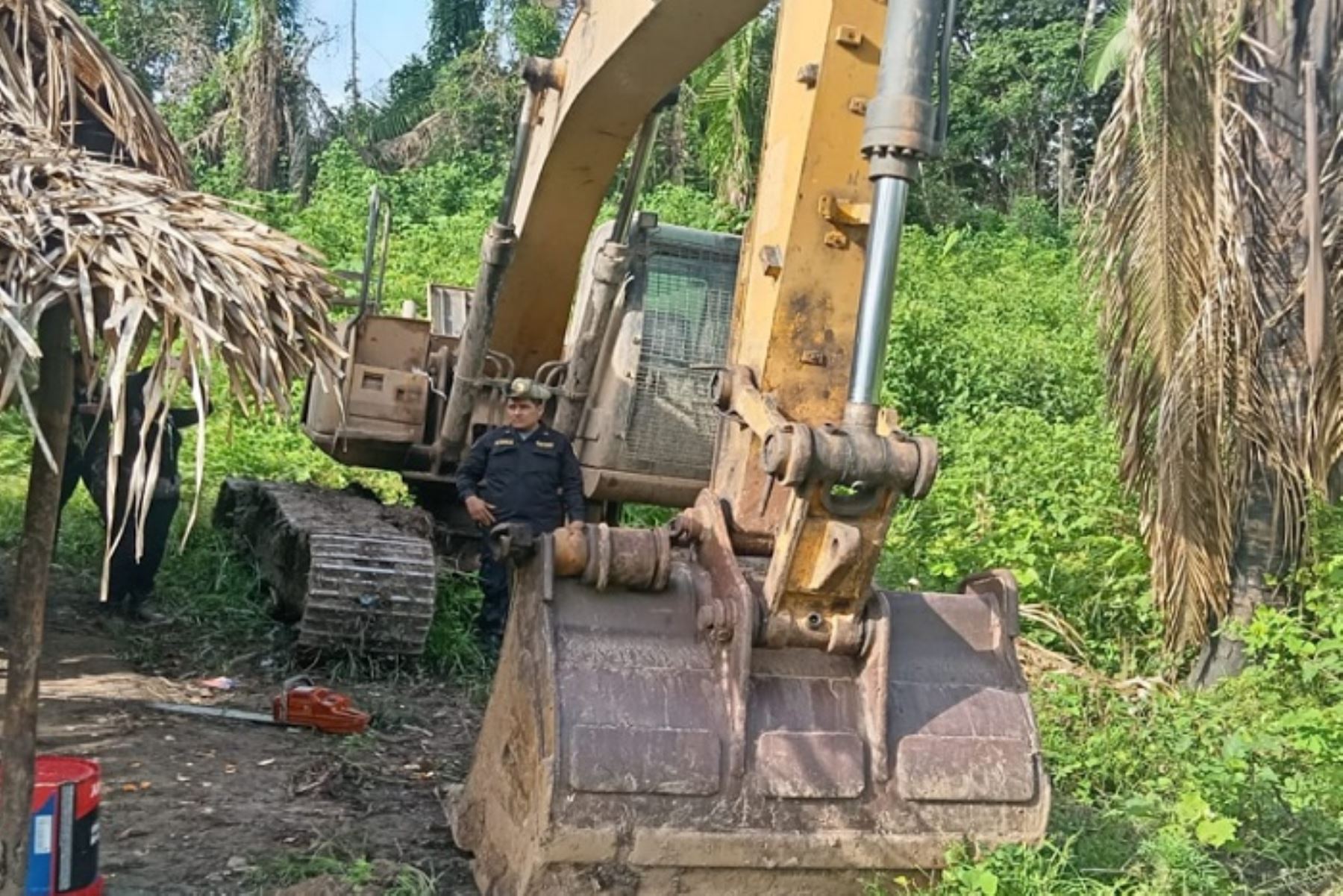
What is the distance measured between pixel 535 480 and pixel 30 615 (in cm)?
394

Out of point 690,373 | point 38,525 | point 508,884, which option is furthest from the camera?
point 690,373

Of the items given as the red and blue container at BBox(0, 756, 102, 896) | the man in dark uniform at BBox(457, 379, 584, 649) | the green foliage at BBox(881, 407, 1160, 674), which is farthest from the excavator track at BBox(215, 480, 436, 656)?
the red and blue container at BBox(0, 756, 102, 896)

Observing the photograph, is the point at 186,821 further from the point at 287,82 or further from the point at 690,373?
the point at 287,82

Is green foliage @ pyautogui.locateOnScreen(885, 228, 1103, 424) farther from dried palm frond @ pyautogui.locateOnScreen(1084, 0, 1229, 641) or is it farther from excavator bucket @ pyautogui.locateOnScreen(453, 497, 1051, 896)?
excavator bucket @ pyautogui.locateOnScreen(453, 497, 1051, 896)

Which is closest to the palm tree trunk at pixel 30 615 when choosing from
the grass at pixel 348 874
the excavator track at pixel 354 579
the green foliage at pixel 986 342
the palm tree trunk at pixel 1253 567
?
the grass at pixel 348 874

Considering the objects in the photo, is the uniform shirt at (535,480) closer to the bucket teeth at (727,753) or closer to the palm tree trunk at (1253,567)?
the bucket teeth at (727,753)

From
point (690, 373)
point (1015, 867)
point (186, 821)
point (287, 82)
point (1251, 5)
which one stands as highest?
point (287, 82)

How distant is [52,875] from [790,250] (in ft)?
8.45

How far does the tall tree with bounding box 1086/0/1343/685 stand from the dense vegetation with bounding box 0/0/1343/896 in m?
0.41

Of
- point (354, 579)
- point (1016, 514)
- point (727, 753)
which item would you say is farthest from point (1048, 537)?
point (727, 753)

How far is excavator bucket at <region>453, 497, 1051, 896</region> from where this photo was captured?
14.0 ft

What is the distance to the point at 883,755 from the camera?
453 cm

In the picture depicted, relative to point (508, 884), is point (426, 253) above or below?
above

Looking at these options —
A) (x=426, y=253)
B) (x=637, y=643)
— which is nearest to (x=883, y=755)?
(x=637, y=643)
